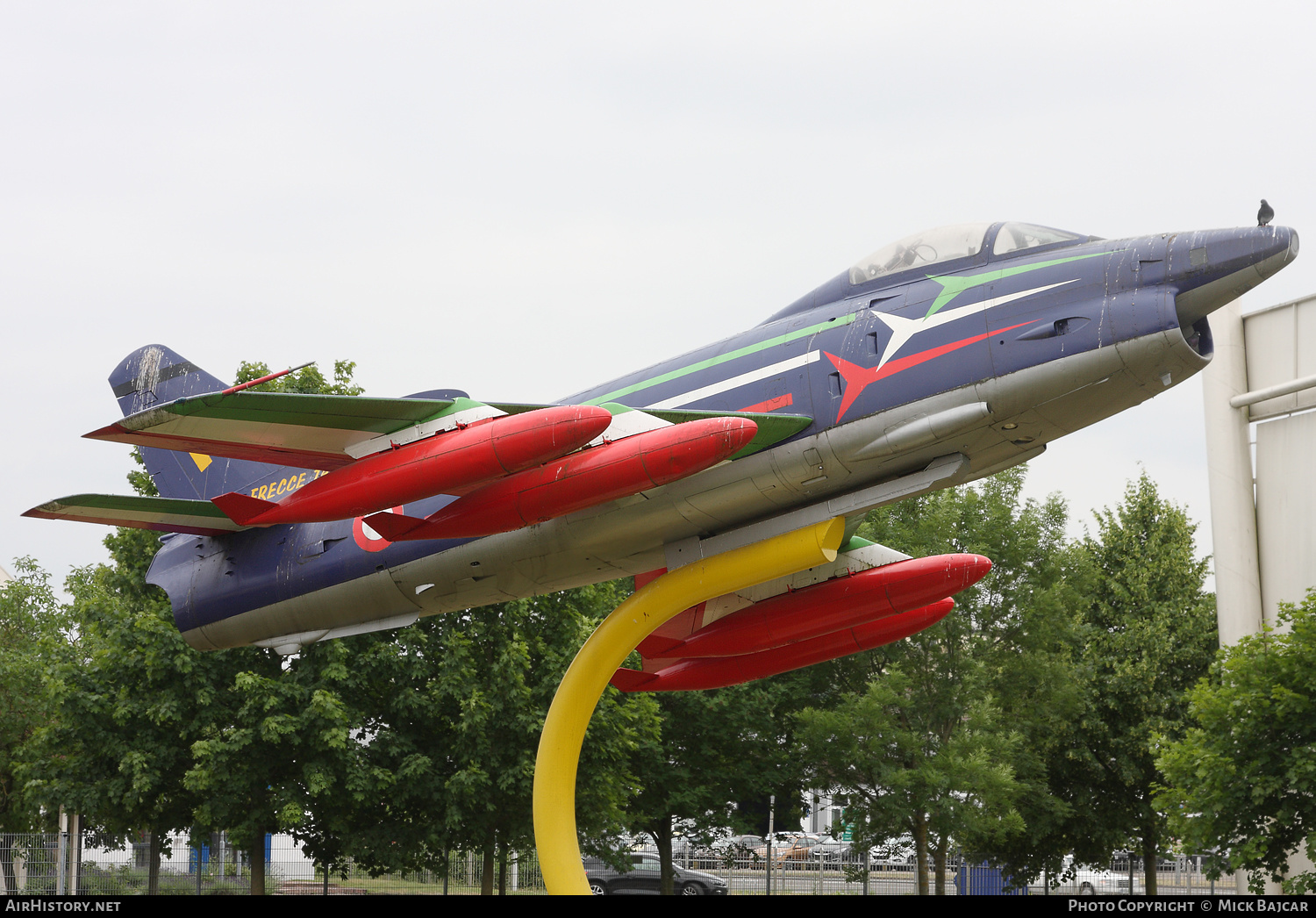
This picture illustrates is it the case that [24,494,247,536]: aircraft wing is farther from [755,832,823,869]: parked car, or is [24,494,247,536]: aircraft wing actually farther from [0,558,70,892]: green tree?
[755,832,823,869]: parked car

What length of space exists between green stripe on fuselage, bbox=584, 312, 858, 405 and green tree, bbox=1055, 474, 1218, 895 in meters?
20.9

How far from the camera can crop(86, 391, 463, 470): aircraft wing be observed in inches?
468

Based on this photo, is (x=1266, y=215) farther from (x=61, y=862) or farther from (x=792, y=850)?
(x=792, y=850)

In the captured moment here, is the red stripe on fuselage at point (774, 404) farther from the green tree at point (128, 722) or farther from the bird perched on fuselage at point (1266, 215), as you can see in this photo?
the green tree at point (128, 722)

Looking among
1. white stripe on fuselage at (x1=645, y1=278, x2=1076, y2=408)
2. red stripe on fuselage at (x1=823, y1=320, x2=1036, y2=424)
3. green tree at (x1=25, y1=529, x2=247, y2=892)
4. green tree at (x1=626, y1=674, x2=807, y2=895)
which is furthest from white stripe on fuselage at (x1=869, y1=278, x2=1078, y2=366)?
green tree at (x1=626, y1=674, x2=807, y2=895)

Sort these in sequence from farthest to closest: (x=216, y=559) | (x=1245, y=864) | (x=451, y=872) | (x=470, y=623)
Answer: (x=451, y=872)
(x=470, y=623)
(x=1245, y=864)
(x=216, y=559)

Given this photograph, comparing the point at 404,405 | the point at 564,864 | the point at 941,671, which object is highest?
the point at 404,405

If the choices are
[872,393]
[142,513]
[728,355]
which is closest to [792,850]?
[728,355]

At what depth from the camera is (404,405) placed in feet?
42.1

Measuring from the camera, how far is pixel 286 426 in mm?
12766

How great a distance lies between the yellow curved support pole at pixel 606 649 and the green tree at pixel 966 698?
16744mm

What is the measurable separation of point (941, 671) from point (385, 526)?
67.4 ft
